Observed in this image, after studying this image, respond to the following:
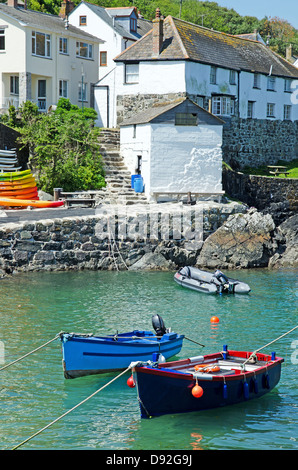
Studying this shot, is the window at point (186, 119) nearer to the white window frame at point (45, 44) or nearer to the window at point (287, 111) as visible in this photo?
the white window frame at point (45, 44)

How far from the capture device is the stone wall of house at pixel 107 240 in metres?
30.6

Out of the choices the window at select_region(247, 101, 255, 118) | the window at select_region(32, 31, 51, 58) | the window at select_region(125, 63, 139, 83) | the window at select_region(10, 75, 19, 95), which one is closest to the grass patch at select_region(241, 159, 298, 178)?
the window at select_region(247, 101, 255, 118)

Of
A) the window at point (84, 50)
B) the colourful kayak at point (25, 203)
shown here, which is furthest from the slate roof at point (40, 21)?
the colourful kayak at point (25, 203)

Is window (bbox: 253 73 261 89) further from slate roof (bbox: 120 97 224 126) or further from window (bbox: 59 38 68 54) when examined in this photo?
window (bbox: 59 38 68 54)

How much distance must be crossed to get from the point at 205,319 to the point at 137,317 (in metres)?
2.42

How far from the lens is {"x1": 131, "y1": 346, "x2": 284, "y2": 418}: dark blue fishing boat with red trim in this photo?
14031mm

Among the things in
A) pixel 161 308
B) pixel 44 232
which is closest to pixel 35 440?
pixel 161 308

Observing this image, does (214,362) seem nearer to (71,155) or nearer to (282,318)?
(282,318)

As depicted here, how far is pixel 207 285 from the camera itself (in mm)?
28172

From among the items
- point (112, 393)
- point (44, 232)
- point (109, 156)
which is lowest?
point (112, 393)

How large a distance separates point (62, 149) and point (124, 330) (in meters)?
20.3

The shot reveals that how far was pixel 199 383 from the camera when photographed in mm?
14336

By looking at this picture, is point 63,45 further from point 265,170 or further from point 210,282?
point 210,282

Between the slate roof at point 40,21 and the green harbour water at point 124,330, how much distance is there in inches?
874
